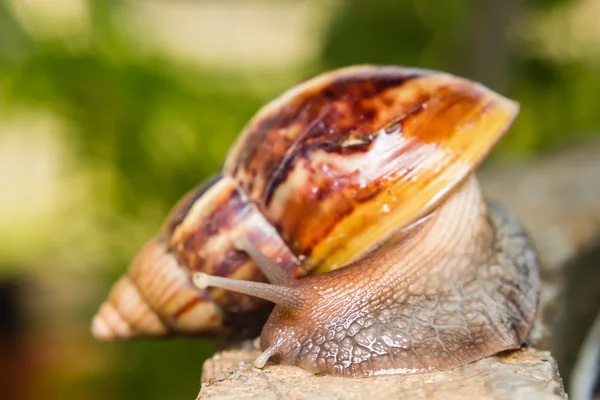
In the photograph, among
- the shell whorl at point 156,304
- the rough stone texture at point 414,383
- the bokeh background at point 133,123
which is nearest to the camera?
the rough stone texture at point 414,383

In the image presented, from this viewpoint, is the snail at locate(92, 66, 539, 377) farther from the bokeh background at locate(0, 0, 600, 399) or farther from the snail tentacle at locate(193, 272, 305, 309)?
the bokeh background at locate(0, 0, 600, 399)

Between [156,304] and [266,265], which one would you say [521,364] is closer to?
[266,265]

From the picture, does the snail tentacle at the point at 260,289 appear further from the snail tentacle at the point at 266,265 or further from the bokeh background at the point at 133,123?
the bokeh background at the point at 133,123

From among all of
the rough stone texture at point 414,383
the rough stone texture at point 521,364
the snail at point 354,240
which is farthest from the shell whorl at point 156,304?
the rough stone texture at point 414,383

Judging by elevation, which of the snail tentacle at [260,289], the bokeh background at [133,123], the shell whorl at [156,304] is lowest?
the snail tentacle at [260,289]

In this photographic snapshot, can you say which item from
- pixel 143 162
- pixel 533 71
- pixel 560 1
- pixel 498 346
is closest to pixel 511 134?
pixel 533 71

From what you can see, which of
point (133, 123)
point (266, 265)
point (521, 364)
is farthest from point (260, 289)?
point (133, 123)

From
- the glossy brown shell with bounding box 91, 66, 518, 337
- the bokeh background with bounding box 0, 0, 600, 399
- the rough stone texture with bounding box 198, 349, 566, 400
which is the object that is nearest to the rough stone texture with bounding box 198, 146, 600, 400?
the rough stone texture with bounding box 198, 349, 566, 400
